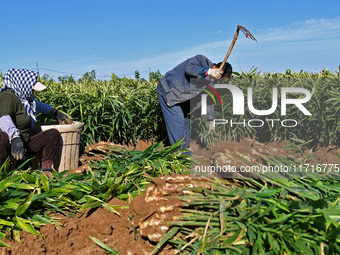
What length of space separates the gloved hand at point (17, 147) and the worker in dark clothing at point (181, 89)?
177 centimetres

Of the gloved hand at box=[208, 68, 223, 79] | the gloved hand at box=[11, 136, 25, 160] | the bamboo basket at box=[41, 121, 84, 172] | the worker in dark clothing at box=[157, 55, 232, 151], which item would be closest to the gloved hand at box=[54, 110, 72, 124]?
the bamboo basket at box=[41, 121, 84, 172]

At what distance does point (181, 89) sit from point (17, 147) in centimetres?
198

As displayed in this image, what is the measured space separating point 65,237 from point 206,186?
1152 millimetres

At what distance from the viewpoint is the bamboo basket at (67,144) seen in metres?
4.28

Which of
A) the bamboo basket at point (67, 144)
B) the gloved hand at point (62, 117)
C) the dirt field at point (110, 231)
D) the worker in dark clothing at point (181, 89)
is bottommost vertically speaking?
the dirt field at point (110, 231)

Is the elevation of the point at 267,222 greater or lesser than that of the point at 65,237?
greater

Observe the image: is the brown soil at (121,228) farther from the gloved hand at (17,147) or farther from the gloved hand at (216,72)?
the gloved hand at (216,72)

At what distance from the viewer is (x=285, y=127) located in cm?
472

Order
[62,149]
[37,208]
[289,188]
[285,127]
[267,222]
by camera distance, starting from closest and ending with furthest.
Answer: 1. [267,222]
2. [289,188]
3. [37,208]
4. [62,149]
5. [285,127]

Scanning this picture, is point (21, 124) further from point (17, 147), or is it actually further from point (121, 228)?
point (121, 228)

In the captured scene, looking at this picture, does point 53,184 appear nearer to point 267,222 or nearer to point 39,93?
point 267,222

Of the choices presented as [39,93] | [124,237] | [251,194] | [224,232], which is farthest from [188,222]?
[39,93]

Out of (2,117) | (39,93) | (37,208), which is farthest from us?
(39,93)

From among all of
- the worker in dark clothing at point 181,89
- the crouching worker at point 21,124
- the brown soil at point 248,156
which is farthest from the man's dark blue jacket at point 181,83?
the crouching worker at point 21,124
